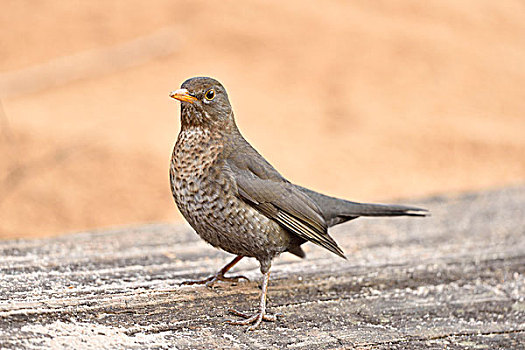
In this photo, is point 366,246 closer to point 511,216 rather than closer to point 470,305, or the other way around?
point 470,305

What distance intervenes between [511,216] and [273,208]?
1.85 m

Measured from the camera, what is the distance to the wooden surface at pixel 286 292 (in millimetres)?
2393

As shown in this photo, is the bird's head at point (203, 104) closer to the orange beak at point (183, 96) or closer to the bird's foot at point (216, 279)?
the orange beak at point (183, 96)

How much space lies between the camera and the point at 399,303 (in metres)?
3.02

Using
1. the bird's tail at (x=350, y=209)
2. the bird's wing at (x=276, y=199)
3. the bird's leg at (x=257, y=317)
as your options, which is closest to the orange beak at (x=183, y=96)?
the bird's wing at (x=276, y=199)

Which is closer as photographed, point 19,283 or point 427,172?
point 19,283

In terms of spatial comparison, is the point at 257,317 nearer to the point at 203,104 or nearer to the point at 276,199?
the point at 276,199

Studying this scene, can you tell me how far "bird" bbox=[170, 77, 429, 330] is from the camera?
9.93 feet

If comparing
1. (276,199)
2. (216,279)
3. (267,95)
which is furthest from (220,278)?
(267,95)

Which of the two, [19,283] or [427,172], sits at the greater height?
[427,172]

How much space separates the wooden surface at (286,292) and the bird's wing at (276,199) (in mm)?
199

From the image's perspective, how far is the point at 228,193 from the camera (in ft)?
10.0

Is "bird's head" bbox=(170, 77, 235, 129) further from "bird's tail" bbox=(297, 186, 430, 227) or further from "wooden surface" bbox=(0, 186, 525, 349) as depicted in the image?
"wooden surface" bbox=(0, 186, 525, 349)

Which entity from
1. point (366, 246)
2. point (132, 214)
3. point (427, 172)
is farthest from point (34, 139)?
point (366, 246)
